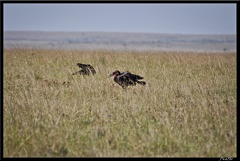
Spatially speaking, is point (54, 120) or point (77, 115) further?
point (77, 115)

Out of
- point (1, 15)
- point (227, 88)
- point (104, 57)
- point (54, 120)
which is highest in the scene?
point (104, 57)

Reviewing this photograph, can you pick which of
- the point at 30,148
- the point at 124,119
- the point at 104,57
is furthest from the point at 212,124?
the point at 104,57

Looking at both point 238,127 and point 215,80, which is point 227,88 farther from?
point 238,127

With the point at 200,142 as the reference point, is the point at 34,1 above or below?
above

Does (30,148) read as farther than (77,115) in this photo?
No

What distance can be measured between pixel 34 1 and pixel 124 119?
240 centimetres

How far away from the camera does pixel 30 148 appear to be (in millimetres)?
4340

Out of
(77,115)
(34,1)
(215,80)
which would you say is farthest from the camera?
(215,80)

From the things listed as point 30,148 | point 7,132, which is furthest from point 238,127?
point 7,132

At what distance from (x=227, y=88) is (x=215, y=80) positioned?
90 cm

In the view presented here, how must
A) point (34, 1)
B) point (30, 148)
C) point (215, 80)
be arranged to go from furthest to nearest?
point (215, 80) < point (34, 1) < point (30, 148)

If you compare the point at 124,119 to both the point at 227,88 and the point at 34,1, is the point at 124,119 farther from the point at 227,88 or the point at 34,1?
the point at 227,88

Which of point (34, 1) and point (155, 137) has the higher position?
point (34, 1)

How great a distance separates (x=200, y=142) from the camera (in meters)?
4.54
